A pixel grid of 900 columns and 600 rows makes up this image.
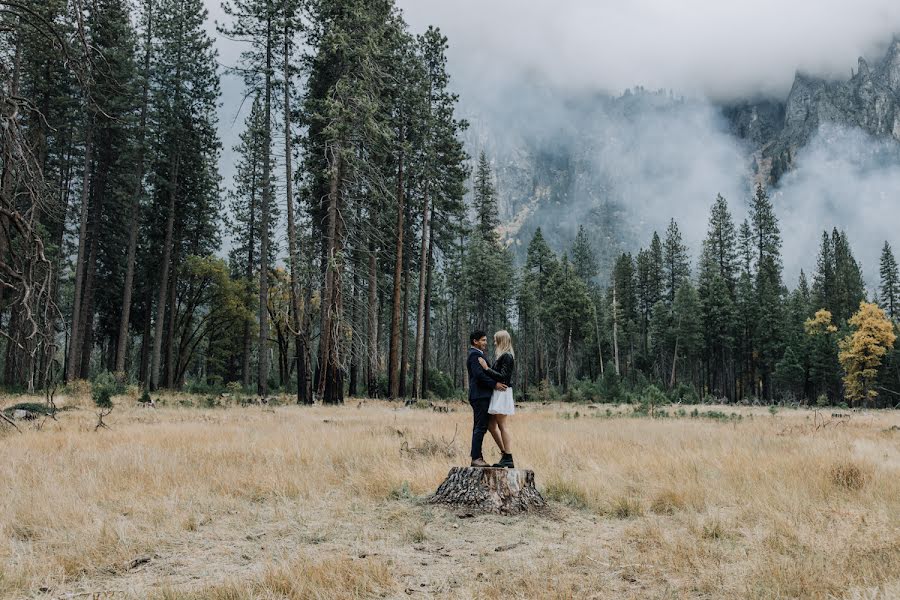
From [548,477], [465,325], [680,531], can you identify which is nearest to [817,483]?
[680,531]

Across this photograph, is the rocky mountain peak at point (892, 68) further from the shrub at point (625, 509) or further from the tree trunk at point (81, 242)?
A: the shrub at point (625, 509)

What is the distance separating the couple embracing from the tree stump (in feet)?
1.34

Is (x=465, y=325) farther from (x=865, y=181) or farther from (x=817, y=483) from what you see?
(x=865, y=181)

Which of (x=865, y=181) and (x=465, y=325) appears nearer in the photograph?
(x=465, y=325)

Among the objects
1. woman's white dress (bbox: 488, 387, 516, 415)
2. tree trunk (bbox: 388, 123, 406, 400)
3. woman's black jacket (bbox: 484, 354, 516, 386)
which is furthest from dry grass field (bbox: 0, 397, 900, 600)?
tree trunk (bbox: 388, 123, 406, 400)

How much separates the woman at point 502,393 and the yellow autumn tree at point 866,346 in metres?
52.0

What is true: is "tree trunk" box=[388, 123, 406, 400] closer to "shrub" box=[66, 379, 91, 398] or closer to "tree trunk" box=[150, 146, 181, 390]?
"tree trunk" box=[150, 146, 181, 390]

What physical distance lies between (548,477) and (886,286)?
85354 mm

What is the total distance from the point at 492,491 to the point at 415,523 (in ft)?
3.68

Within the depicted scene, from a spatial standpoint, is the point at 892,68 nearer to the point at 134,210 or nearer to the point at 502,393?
the point at 134,210

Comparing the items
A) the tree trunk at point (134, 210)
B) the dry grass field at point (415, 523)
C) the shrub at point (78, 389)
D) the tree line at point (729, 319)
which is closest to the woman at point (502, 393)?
the dry grass field at point (415, 523)

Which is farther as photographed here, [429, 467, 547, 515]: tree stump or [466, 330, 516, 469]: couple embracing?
[466, 330, 516, 469]: couple embracing

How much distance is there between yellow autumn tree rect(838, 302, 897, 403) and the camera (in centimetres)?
4791

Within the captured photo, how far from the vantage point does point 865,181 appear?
573 feet
